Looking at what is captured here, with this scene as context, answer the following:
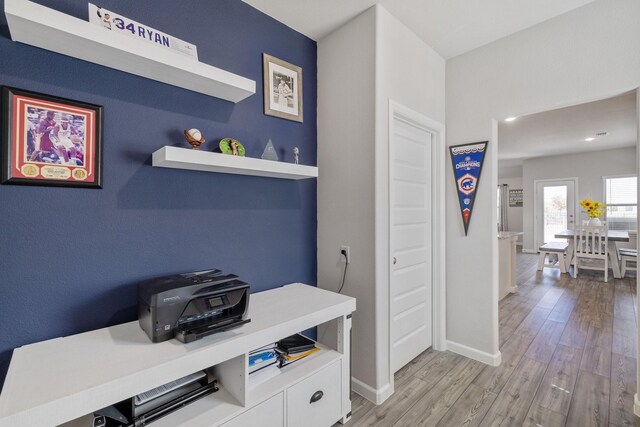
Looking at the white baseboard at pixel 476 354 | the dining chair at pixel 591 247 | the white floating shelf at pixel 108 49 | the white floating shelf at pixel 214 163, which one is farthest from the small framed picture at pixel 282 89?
the dining chair at pixel 591 247

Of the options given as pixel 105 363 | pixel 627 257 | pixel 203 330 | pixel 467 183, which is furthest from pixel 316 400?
pixel 627 257

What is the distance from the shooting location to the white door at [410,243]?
7.49ft

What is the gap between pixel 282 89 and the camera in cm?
214

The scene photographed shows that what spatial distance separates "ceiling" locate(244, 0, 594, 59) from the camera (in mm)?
1960

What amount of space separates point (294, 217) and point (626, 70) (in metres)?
2.39

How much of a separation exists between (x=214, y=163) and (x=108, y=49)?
65 centimetres

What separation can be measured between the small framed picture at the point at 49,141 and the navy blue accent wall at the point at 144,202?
4 cm

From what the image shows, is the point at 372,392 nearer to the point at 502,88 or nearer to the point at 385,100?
the point at 385,100

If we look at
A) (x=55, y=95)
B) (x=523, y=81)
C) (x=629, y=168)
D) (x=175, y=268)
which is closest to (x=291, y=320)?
(x=175, y=268)

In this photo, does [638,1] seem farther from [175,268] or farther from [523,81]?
[175,268]

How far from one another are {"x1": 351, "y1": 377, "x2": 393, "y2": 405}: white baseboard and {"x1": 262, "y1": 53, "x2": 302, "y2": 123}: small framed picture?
6.64 feet

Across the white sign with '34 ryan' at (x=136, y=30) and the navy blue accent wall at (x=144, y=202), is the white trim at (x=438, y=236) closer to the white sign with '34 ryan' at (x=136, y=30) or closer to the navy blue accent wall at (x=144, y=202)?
the navy blue accent wall at (x=144, y=202)

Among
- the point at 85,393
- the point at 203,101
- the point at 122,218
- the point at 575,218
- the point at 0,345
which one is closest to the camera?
the point at 85,393

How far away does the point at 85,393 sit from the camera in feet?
2.98
